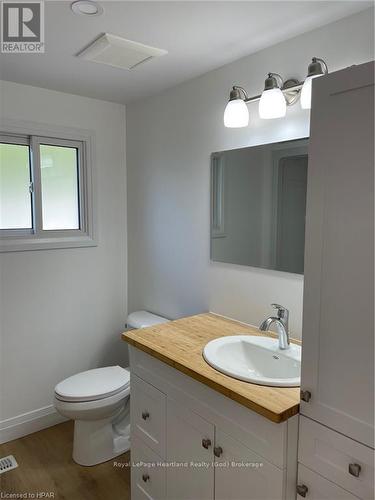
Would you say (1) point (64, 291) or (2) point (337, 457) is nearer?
(2) point (337, 457)

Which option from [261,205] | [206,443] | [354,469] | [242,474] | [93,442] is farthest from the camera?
[93,442]

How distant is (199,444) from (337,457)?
576 mm

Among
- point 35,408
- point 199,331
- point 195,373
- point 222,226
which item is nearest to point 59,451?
point 35,408

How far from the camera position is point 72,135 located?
8.63ft

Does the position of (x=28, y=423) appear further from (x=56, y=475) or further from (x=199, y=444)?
(x=199, y=444)

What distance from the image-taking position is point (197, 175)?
2283 millimetres

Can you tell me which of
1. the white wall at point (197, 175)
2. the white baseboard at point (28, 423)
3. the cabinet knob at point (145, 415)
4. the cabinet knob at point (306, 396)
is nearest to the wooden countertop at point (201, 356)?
the cabinet knob at point (306, 396)

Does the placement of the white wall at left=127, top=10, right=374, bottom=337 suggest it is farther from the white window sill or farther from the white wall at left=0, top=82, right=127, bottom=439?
the white window sill

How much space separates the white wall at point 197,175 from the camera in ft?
5.58

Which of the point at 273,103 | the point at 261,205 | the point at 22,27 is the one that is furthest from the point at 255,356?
the point at 22,27

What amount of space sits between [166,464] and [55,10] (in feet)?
6.50

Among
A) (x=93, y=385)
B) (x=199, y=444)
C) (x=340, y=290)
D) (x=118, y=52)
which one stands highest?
(x=118, y=52)

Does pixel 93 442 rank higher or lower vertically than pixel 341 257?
lower

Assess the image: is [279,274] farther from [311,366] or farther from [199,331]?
[311,366]
